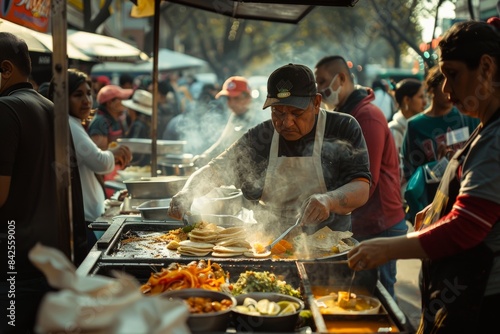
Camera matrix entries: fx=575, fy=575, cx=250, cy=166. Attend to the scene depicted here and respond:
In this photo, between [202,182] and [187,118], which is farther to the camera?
[187,118]

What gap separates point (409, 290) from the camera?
764 cm

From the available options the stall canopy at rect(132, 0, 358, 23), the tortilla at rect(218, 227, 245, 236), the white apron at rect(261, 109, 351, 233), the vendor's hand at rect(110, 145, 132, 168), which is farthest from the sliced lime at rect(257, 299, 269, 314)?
the vendor's hand at rect(110, 145, 132, 168)

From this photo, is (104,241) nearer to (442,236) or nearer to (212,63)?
(442,236)

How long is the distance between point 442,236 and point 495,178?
344 millimetres

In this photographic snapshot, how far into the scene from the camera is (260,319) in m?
2.50

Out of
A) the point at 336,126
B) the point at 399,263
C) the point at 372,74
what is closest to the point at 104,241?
the point at 336,126

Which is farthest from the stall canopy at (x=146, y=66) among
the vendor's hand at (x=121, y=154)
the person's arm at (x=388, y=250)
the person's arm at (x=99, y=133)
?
the person's arm at (x=388, y=250)

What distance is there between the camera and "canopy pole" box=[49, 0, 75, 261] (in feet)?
8.01

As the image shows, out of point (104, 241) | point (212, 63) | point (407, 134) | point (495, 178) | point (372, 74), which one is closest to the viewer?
point (495, 178)

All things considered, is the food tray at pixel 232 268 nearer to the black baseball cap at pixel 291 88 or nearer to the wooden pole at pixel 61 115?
the wooden pole at pixel 61 115

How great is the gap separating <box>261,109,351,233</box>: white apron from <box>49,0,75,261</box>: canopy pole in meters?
1.87

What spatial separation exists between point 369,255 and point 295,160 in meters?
1.60

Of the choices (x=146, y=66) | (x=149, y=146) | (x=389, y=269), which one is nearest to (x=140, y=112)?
(x=149, y=146)

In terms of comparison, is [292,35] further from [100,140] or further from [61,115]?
[61,115]
